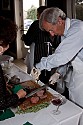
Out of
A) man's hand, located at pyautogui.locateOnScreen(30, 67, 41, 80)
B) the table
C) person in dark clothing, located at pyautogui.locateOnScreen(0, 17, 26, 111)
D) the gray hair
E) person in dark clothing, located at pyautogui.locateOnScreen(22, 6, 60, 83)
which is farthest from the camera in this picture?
person in dark clothing, located at pyautogui.locateOnScreen(22, 6, 60, 83)

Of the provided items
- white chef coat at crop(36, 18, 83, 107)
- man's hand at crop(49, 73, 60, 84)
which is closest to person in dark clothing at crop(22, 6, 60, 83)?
man's hand at crop(49, 73, 60, 84)

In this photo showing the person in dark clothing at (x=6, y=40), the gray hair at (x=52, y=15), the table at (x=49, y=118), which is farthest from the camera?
the gray hair at (x=52, y=15)

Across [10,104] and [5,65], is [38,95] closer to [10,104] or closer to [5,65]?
[10,104]

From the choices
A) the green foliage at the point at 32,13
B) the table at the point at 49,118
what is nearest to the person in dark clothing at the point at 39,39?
the table at the point at 49,118

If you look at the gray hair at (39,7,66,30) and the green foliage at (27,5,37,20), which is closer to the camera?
the gray hair at (39,7,66,30)

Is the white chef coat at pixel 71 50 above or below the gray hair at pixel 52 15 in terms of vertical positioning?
below

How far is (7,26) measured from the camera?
1.17m

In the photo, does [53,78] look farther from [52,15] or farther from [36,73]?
[52,15]

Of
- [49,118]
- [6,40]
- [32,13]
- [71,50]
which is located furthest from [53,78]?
[32,13]

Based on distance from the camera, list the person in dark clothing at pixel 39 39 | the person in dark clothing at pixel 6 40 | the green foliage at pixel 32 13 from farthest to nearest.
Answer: the green foliage at pixel 32 13
the person in dark clothing at pixel 39 39
the person in dark clothing at pixel 6 40

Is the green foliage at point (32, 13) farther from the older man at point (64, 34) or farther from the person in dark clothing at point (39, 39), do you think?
the older man at point (64, 34)

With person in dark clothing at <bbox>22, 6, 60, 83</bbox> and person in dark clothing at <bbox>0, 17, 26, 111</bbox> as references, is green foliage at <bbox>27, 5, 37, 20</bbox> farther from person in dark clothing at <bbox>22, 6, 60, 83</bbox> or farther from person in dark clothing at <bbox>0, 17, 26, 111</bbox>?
person in dark clothing at <bbox>0, 17, 26, 111</bbox>

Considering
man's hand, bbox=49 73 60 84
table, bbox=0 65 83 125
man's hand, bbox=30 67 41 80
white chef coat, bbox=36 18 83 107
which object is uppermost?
white chef coat, bbox=36 18 83 107

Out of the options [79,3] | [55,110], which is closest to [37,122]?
[55,110]
